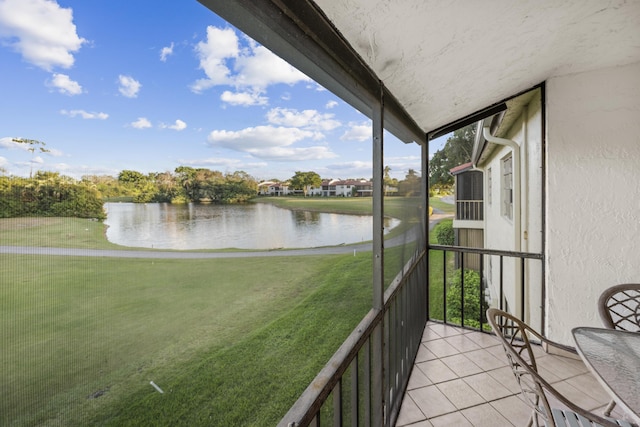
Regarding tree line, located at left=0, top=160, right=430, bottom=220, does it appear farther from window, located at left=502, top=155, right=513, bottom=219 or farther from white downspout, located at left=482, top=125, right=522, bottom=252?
window, located at left=502, top=155, right=513, bottom=219

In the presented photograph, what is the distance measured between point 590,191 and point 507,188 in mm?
2210

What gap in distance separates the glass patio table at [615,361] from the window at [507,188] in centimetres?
310

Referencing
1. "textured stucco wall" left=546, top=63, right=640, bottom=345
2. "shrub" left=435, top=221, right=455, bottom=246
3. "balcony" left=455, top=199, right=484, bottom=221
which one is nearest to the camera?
"textured stucco wall" left=546, top=63, right=640, bottom=345

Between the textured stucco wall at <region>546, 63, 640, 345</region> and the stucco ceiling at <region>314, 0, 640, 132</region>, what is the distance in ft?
0.78

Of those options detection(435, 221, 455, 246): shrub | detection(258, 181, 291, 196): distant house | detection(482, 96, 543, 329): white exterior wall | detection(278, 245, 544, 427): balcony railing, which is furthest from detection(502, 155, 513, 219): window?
detection(258, 181, 291, 196): distant house

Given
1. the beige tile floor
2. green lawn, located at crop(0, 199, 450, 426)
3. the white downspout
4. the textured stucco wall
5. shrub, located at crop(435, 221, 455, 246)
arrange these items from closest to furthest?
green lawn, located at crop(0, 199, 450, 426)
the beige tile floor
the textured stucco wall
the white downspout
shrub, located at crop(435, 221, 455, 246)

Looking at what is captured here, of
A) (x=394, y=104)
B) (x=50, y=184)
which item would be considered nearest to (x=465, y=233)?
(x=394, y=104)

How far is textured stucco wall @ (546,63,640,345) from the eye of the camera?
2465 mm

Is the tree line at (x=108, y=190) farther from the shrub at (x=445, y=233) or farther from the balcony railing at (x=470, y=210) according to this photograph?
the balcony railing at (x=470, y=210)

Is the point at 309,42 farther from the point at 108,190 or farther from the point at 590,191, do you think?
the point at 590,191

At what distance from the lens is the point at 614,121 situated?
251 cm

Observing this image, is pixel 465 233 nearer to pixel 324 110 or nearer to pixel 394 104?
pixel 394 104

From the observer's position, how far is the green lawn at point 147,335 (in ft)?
1.36

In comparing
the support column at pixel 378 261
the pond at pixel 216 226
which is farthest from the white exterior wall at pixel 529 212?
the pond at pixel 216 226
